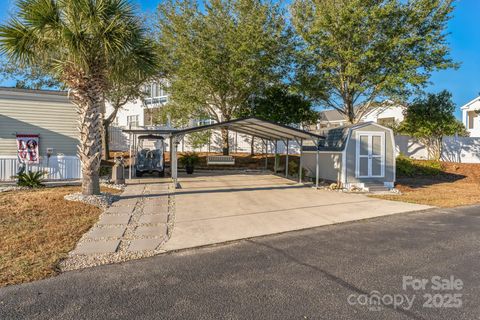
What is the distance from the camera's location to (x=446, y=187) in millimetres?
14680

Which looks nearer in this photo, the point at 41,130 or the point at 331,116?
the point at 41,130

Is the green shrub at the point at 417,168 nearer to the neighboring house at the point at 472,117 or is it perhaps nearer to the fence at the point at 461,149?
the fence at the point at 461,149

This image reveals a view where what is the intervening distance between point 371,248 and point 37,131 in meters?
13.9

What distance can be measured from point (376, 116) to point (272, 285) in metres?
25.7

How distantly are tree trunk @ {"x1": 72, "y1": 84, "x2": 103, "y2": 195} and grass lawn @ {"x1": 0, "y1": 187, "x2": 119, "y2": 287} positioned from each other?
2.67 feet

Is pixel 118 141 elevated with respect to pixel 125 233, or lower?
elevated

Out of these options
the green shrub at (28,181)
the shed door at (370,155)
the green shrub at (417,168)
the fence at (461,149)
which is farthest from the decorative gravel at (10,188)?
the fence at (461,149)

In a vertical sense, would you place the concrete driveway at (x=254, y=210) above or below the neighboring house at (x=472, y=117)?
below

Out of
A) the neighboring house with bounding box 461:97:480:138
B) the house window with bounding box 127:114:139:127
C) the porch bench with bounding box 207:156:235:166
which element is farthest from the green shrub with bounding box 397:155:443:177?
the house window with bounding box 127:114:139:127

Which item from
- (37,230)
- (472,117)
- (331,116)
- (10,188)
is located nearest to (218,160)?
(10,188)

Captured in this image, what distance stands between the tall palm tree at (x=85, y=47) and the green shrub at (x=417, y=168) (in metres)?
15.5

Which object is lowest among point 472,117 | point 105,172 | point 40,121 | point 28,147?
point 105,172

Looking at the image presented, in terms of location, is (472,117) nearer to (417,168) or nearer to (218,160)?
(417,168)

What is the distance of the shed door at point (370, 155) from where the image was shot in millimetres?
13664
